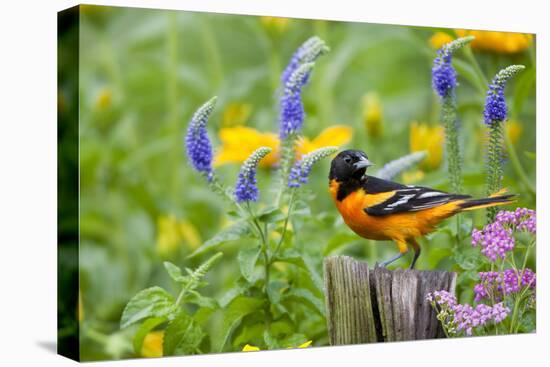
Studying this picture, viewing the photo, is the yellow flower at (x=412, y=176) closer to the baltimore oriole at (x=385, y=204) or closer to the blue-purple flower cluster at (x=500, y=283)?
the baltimore oriole at (x=385, y=204)

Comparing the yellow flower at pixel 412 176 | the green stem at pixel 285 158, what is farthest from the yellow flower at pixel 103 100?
the yellow flower at pixel 412 176

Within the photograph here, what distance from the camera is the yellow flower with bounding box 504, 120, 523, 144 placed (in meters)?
6.10

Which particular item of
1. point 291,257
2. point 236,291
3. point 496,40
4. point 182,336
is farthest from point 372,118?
point 182,336

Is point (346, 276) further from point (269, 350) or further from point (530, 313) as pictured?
point (530, 313)

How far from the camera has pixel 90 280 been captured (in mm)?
5934

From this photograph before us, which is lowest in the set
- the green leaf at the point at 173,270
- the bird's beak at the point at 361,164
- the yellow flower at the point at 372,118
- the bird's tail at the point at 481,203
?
the green leaf at the point at 173,270

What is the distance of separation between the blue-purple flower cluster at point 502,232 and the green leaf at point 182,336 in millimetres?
1518

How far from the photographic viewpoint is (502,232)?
5.75 meters

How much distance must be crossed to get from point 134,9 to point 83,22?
1.19 ft

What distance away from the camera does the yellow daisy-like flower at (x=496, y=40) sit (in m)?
6.09

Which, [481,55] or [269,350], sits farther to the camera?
[481,55]

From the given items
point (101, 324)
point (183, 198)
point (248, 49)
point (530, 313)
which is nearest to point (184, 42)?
point (248, 49)

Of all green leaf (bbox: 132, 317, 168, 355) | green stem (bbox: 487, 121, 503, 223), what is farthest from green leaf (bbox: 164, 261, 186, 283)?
green stem (bbox: 487, 121, 503, 223)

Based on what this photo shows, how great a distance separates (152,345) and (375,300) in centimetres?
110
